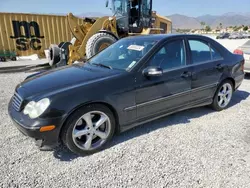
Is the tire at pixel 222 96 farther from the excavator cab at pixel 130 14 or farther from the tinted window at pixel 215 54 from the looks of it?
the excavator cab at pixel 130 14

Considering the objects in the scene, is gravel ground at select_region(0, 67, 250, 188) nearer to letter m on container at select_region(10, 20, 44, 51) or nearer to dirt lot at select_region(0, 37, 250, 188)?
dirt lot at select_region(0, 37, 250, 188)

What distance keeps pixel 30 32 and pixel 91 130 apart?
11.4 metres

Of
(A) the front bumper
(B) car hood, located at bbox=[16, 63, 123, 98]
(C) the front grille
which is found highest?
(B) car hood, located at bbox=[16, 63, 123, 98]

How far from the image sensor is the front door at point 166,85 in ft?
10.0

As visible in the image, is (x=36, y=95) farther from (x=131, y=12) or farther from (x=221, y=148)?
(x=131, y=12)

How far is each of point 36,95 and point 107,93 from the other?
2.86 feet

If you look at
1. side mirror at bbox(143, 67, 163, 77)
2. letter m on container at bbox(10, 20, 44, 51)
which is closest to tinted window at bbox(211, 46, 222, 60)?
side mirror at bbox(143, 67, 163, 77)

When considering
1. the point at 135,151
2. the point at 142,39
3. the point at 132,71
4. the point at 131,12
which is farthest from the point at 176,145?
the point at 131,12

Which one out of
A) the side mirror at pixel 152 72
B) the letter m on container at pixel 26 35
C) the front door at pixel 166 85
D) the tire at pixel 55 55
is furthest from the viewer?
the letter m on container at pixel 26 35

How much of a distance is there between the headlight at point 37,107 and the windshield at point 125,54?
3.85 ft

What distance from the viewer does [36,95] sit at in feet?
8.32

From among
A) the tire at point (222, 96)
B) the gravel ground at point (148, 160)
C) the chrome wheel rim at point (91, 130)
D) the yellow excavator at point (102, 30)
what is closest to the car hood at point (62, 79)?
the chrome wheel rim at point (91, 130)

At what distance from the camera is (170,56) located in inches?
134

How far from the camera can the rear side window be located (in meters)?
3.69
